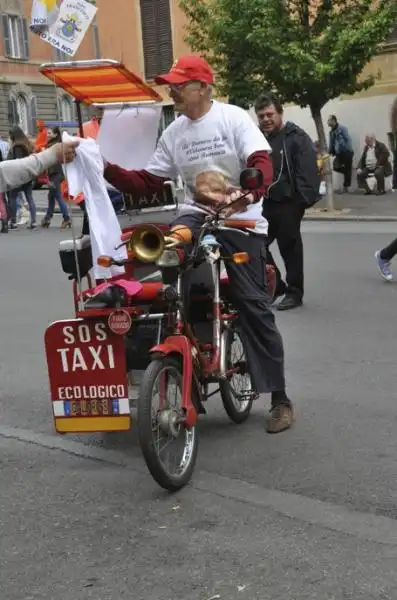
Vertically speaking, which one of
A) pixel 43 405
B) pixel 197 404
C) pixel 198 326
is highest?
pixel 198 326

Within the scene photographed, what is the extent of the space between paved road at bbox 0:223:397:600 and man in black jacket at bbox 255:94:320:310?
6.73 ft

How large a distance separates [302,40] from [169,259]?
49.6ft

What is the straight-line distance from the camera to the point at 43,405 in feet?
20.1

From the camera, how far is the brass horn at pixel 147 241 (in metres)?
4.40

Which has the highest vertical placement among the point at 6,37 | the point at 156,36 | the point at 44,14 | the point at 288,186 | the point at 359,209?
the point at 6,37

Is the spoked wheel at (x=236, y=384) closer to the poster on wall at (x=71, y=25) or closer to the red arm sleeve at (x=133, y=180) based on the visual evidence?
the red arm sleeve at (x=133, y=180)

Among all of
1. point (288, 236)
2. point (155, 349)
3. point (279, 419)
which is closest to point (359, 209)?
point (288, 236)

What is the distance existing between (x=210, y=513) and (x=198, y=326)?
116 cm

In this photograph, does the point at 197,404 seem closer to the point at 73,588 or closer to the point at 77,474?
the point at 77,474

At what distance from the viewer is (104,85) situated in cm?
637

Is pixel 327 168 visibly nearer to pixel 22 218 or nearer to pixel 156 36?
pixel 22 218

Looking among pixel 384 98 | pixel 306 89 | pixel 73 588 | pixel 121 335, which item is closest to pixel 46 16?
pixel 121 335

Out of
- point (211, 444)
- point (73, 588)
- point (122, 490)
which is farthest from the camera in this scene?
point (211, 444)

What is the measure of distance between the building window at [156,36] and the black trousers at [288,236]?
2413cm
